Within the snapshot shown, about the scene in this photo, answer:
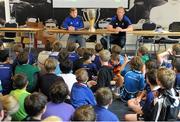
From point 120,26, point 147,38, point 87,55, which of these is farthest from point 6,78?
point 147,38

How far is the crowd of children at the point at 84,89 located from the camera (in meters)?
2.98

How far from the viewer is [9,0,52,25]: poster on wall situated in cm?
1064

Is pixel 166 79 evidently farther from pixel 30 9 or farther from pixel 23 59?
pixel 30 9

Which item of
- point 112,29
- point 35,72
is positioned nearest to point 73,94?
point 35,72

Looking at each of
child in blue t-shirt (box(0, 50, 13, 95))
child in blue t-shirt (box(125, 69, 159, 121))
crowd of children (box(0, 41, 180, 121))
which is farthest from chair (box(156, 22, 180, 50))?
child in blue t-shirt (box(0, 50, 13, 95))

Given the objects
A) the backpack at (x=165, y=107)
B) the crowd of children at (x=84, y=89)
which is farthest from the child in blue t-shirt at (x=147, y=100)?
the backpack at (x=165, y=107)

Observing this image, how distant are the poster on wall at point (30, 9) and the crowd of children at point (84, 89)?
14.7 ft

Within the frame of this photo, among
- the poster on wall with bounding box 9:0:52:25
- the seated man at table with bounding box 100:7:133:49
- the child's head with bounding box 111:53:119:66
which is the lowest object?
the child's head with bounding box 111:53:119:66

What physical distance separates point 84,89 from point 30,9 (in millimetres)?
7387

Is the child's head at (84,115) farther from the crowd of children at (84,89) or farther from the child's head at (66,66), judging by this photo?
the child's head at (66,66)

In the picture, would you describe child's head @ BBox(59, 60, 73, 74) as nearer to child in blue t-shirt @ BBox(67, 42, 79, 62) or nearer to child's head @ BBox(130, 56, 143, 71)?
child's head @ BBox(130, 56, 143, 71)

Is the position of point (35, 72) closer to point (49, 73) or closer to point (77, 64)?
point (49, 73)

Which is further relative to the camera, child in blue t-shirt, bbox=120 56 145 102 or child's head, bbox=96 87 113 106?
child in blue t-shirt, bbox=120 56 145 102

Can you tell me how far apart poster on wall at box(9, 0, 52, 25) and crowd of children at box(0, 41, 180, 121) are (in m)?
4.48
